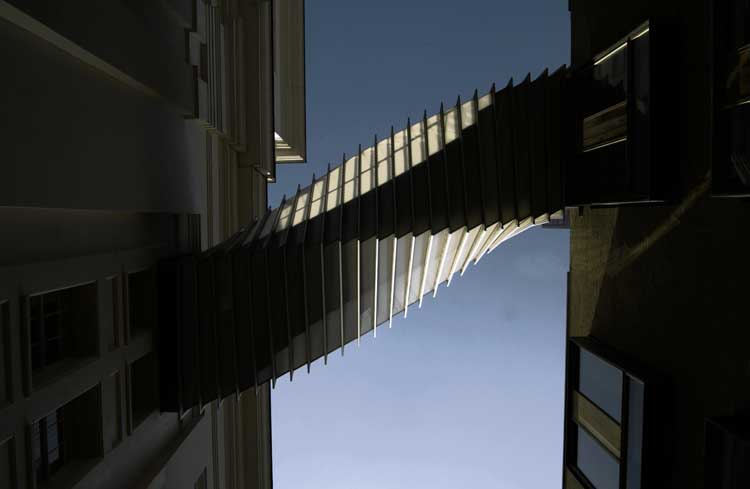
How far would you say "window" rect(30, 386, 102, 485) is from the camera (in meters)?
10.1

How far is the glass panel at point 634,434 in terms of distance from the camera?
1009 cm

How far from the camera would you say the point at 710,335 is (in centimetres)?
870

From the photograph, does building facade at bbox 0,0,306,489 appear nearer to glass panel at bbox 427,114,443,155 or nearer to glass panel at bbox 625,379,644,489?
glass panel at bbox 427,114,443,155

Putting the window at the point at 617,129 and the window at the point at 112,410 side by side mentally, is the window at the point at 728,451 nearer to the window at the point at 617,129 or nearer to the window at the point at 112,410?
the window at the point at 617,129

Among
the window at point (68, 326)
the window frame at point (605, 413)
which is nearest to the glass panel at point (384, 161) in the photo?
the window frame at point (605, 413)

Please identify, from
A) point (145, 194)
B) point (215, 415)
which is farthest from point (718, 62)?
point (215, 415)

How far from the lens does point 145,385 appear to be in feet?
44.5

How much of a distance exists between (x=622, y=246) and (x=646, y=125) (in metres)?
2.66

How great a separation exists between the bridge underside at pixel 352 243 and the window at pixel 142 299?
0.30m

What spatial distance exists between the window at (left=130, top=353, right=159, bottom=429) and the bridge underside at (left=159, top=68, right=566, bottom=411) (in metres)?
0.25

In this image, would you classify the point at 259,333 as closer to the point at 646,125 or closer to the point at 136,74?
the point at 136,74

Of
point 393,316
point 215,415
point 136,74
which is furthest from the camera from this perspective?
point 215,415

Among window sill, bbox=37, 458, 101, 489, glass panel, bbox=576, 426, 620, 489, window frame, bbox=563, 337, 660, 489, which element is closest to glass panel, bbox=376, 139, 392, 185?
window frame, bbox=563, 337, 660, 489

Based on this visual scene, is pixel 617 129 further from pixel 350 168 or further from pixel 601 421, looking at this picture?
pixel 350 168
